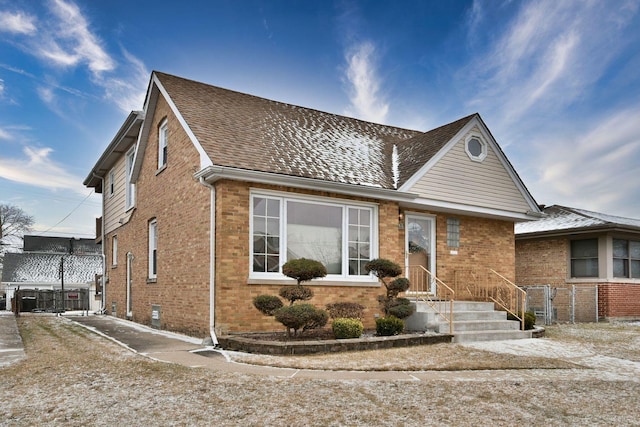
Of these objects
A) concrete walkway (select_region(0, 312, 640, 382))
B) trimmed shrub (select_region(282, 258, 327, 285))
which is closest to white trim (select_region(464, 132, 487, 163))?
concrete walkway (select_region(0, 312, 640, 382))

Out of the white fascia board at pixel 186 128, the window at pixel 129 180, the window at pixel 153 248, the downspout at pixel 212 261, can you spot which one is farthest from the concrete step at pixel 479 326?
the window at pixel 129 180

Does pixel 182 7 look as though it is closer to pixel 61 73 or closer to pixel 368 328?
pixel 61 73

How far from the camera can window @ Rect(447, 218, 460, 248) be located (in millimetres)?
14797

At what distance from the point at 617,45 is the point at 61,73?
1747cm

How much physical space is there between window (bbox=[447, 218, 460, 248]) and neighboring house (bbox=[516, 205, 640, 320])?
4.29 meters

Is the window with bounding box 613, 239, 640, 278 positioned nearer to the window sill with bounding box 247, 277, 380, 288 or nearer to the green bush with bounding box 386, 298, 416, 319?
the window sill with bounding box 247, 277, 380, 288

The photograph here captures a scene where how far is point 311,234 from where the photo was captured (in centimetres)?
1191

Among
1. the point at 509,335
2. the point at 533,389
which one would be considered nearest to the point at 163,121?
the point at 509,335

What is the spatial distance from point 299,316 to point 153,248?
23.9ft

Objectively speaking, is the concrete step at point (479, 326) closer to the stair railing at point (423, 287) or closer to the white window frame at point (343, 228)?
the stair railing at point (423, 287)

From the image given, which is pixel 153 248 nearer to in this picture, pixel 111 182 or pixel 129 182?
pixel 129 182

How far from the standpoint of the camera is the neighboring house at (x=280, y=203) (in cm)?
1081

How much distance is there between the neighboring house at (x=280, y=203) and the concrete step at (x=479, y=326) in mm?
1777

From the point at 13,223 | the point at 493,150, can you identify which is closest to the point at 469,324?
the point at 493,150
